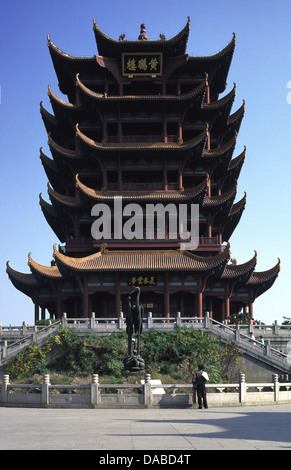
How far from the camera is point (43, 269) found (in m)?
37.0

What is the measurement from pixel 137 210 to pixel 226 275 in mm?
7084

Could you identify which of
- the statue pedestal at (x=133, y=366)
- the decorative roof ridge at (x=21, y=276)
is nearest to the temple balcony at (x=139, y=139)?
the decorative roof ridge at (x=21, y=276)

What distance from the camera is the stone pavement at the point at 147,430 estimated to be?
416 inches

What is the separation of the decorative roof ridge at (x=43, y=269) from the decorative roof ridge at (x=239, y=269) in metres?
10.5

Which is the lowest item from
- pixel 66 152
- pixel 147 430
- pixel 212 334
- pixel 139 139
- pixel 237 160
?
pixel 147 430

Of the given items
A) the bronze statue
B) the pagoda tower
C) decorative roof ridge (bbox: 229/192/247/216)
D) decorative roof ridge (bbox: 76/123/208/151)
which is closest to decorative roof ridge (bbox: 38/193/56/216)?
the pagoda tower

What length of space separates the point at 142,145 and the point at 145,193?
3.33 metres

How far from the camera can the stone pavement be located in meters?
10.6

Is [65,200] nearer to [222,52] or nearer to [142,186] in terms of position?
[142,186]

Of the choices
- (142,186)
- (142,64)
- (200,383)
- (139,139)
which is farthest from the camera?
(142,64)

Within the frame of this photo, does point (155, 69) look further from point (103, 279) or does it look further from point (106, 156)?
point (103, 279)

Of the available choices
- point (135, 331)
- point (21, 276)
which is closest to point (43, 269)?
point (21, 276)

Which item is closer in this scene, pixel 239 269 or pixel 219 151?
pixel 239 269
